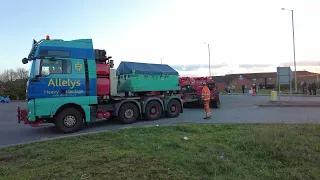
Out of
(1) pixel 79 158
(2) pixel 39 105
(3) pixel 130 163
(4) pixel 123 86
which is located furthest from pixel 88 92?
(3) pixel 130 163

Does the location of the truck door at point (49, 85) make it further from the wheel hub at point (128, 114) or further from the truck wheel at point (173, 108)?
the truck wheel at point (173, 108)

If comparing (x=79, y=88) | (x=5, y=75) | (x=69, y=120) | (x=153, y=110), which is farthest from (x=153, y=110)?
(x=5, y=75)

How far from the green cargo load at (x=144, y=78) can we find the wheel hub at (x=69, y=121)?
10.1ft

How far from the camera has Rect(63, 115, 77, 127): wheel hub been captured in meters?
10.3

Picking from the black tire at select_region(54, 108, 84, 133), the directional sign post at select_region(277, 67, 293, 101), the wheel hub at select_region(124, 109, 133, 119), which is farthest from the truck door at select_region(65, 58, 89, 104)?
the directional sign post at select_region(277, 67, 293, 101)

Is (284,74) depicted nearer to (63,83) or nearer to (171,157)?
(63,83)

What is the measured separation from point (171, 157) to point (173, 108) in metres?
8.61

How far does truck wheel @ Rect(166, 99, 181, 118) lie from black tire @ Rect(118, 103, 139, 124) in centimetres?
209

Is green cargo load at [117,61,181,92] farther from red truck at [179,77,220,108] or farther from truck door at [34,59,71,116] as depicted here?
red truck at [179,77,220,108]

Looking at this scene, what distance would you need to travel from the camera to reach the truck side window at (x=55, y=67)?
9.75 meters

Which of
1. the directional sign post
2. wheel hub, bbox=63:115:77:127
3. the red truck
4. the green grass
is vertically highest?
the directional sign post

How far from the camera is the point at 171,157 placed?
5.93m

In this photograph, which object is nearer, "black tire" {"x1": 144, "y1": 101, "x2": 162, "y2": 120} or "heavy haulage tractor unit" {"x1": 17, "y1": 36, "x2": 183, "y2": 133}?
"heavy haulage tractor unit" {"x1": 17, "y1": 36, "x2": 183, "y2": 133}

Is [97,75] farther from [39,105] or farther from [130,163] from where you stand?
[130,163]
